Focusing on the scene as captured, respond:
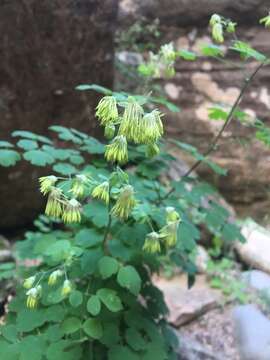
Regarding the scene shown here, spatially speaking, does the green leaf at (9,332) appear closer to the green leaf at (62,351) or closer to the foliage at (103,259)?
the foliage at (103,259)

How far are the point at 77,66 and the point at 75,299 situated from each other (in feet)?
5.63

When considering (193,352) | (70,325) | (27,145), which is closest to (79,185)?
(70,325)

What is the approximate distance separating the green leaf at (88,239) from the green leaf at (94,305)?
0.58 ft

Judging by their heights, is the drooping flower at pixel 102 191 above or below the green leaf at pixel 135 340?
above

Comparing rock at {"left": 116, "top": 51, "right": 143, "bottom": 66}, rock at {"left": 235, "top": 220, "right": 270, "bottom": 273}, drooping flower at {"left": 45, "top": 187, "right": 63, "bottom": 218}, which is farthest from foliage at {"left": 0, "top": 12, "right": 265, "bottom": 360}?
rock at {"left": 116, "top": 51, "right": 143, "bottom": 66}

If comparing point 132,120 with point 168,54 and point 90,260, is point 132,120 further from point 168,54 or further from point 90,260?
point 168,54

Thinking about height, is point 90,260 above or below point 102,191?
below

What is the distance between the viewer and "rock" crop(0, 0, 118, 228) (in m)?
2.68

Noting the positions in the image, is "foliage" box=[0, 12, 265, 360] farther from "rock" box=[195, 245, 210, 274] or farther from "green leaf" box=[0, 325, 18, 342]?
"rock" box=[195, 245, 210, 274]

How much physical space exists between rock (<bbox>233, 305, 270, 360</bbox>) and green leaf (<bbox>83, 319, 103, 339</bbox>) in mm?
1026

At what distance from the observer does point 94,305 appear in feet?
5.04

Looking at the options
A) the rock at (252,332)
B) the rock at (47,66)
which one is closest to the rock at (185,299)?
the rock at (252,332)

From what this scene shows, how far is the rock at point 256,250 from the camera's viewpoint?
10.4 feet

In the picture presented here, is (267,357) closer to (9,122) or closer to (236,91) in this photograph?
(9,122)
